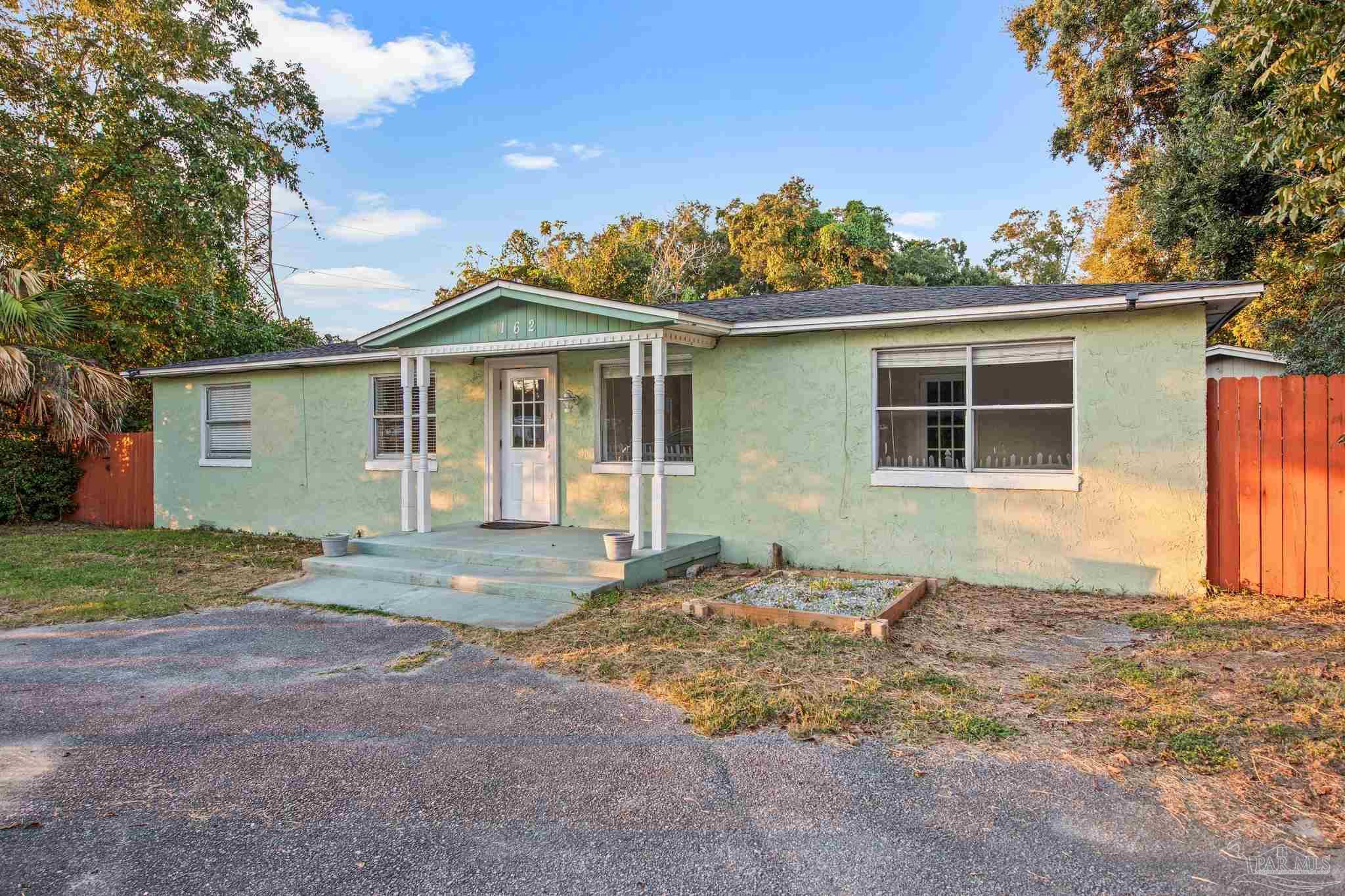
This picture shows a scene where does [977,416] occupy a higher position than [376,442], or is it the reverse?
[977,416]

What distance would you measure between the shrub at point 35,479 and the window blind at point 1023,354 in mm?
16318

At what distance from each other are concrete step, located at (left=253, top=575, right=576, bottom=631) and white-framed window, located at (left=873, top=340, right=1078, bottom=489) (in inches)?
153

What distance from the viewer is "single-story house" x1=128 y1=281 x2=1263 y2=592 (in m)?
7.04

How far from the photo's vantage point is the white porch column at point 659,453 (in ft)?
25.9

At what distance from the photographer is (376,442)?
1140 centimetres

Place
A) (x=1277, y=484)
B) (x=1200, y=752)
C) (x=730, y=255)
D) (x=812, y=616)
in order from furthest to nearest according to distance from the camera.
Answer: (x=730, y=255) < (x=1277, y=484) < (x=812, y=616) < (x=1200, y=752)

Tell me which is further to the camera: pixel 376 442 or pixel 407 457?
pixel 376 442

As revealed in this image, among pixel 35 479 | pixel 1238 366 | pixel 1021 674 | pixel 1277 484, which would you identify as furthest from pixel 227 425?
pixel 1238 366

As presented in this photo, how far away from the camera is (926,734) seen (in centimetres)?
403

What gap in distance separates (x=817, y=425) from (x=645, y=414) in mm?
2444

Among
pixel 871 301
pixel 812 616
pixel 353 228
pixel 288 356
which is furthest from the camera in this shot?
pixel 353 228

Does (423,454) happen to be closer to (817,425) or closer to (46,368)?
(817,425)

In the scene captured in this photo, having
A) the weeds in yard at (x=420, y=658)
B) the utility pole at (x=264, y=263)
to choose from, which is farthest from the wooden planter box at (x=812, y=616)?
the utility pole at (x=264, y=263)

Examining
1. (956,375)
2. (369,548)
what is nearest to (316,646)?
(369,548)
